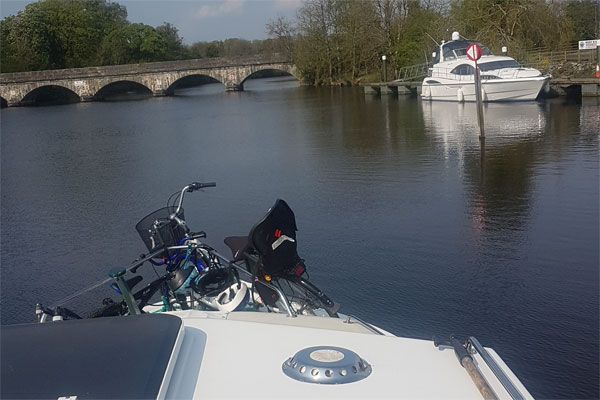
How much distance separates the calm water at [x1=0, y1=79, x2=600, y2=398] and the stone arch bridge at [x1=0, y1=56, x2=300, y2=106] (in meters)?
40.5

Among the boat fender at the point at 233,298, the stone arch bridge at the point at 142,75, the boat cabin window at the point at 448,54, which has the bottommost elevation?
the boat fender at the point at 233,298

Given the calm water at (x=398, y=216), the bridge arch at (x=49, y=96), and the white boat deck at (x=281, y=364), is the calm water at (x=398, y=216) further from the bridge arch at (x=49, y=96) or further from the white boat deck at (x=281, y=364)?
the bridge arch at (x=49, y=96)

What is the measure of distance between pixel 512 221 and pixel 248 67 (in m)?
54.2

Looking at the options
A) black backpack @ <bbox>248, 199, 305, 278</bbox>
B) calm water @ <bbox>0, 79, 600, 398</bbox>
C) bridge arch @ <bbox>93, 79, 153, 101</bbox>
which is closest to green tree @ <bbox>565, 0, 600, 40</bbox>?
calm water @ <bbox>0, 79, 600, 398</bbox>

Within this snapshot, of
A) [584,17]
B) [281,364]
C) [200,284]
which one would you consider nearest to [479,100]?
[200,284]

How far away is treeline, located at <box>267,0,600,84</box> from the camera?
34406mm

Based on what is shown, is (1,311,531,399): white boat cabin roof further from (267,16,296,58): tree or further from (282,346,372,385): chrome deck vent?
(267,16,296,58): tree

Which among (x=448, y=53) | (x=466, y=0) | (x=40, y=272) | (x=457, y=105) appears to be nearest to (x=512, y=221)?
(x=40, y=272)

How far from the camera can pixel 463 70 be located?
26.8 metres

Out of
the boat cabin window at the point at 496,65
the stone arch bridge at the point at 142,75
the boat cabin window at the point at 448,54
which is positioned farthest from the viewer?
the stone arch bridge at the point at 142,75

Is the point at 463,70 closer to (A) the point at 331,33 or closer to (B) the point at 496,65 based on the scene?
(B) the point at 496,65

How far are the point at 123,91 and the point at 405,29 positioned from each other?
1512 inches

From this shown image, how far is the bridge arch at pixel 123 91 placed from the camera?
6222 centimetres

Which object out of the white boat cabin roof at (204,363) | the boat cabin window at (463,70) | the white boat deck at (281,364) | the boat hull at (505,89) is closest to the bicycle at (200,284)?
the white boat deck at (281,364)
